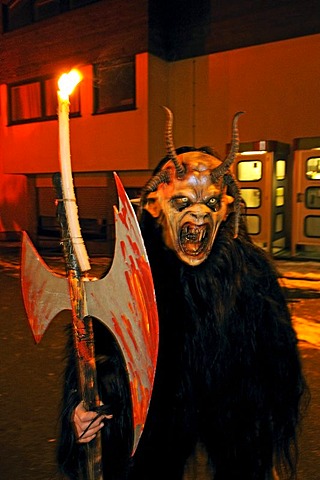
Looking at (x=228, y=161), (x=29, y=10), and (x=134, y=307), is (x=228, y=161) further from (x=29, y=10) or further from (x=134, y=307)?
(x=29, y=10)

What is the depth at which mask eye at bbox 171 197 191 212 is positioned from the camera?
1720 mm

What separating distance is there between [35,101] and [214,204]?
1364 centimetres

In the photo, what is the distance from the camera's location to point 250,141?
10922mm

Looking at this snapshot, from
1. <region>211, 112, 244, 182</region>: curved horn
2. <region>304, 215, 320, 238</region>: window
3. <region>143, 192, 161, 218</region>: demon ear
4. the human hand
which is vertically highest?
<region>211, 112, 244, 182</region>: curved horn

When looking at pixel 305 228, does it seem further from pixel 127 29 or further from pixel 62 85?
pixel 62 85

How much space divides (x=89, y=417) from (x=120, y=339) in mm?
361

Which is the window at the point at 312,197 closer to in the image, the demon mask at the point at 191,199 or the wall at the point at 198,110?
the wall at the point at 198,110

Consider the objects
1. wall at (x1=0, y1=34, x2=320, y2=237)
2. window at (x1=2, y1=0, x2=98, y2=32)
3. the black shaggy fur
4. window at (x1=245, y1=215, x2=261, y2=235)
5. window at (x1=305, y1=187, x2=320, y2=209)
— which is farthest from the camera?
window at (x1=2, y1=0, x2=98, y2=32)

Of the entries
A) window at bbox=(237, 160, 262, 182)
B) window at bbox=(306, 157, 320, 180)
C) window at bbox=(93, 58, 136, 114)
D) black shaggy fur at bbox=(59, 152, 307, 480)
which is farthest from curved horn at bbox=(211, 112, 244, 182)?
window at bbox=(93, 58, 136, 114)

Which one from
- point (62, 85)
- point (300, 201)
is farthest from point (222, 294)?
point (300, 201)

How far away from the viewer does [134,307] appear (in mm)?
1170

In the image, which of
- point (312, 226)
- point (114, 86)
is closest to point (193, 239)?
point (312, 226)

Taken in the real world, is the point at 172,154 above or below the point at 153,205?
above

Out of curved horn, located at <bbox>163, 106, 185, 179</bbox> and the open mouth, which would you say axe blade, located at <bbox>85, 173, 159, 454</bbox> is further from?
curved horn, located at <bbox>163, 106, 185, 179</bbox>
